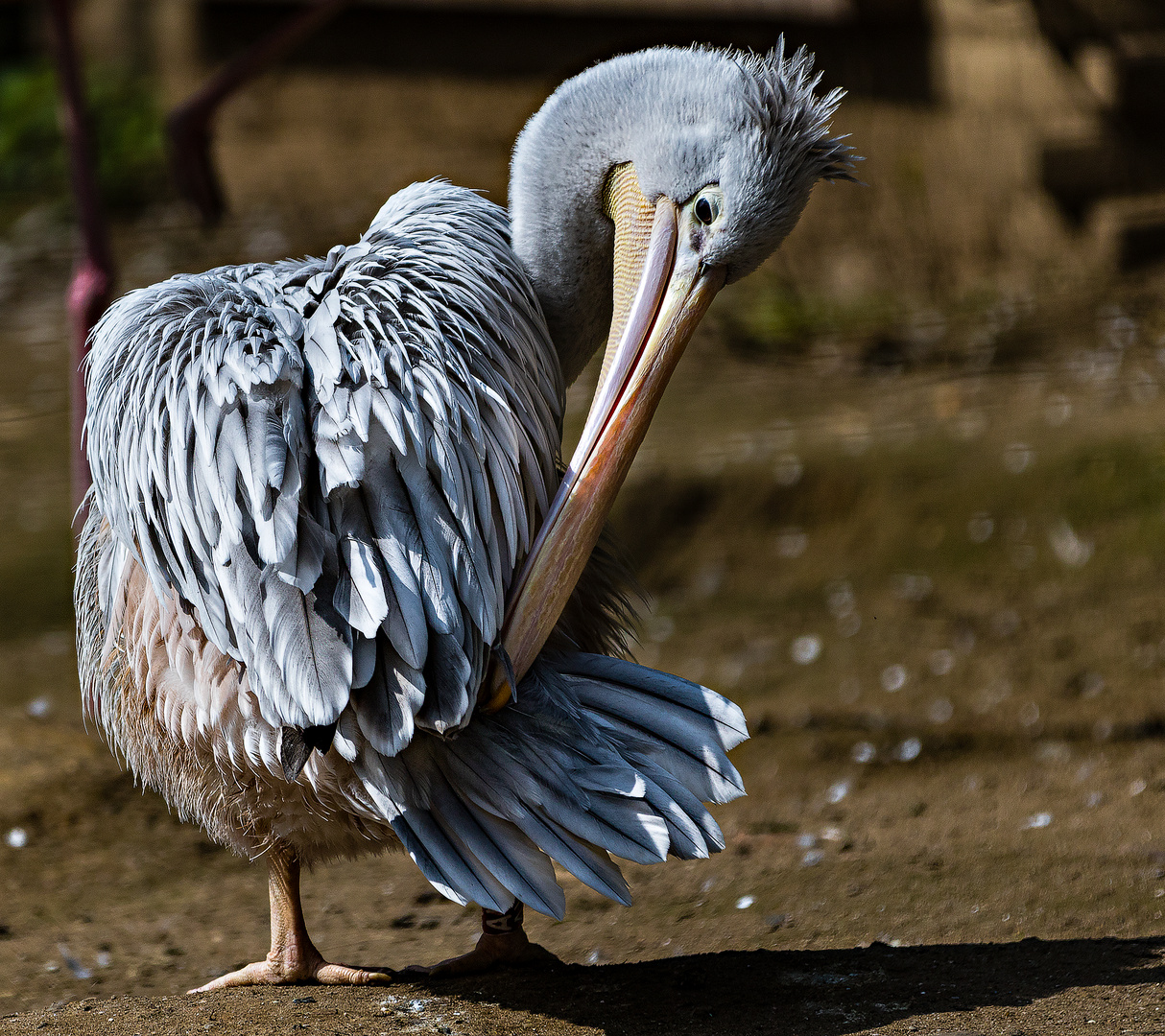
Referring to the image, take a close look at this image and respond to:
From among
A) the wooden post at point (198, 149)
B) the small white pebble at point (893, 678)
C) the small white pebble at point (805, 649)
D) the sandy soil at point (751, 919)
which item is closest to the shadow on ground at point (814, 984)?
the sandy soil at point (751, 919)

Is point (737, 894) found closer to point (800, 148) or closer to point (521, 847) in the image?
point (521, 847)

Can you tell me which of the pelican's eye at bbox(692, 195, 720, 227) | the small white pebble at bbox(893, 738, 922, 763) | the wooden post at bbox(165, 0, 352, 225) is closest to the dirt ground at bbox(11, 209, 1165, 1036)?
the small white pebble at bbox(893, 738, 922, 763)

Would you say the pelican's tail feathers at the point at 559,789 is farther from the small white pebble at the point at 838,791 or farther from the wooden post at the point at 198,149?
the wooden post at the point at 198,149

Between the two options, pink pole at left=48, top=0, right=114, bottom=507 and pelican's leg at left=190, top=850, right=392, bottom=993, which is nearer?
pelican's leg at left=190, top=850, right=392, bottom=993

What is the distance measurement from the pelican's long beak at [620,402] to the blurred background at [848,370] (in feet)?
3.67

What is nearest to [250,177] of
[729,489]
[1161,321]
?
[729,489]

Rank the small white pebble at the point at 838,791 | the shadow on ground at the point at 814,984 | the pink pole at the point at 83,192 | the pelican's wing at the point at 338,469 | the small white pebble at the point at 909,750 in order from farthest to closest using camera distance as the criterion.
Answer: the pink pole at the point at 83,192 → the small white pebble at the point at 909,750 → the small white pebble at the point at 838,791 → the shadow on ground at the point at 814,984 → the pelican's wing at the point at 338,469

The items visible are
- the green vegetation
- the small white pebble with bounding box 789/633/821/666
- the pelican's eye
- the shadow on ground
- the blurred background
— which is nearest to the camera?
Answer: the shadow on ground

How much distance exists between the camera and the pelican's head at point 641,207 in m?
2.62

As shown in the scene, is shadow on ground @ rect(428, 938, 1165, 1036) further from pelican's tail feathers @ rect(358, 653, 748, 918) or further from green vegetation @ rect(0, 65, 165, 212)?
green vegetation @ rect(0, 65, 165, 212)

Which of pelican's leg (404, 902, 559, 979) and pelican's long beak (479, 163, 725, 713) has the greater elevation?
pelican's long beak (479, 163, 725, 713)

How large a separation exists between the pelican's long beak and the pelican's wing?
6cm

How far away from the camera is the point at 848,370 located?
7.01 meters

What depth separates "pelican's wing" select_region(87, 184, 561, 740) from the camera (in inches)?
93.8
